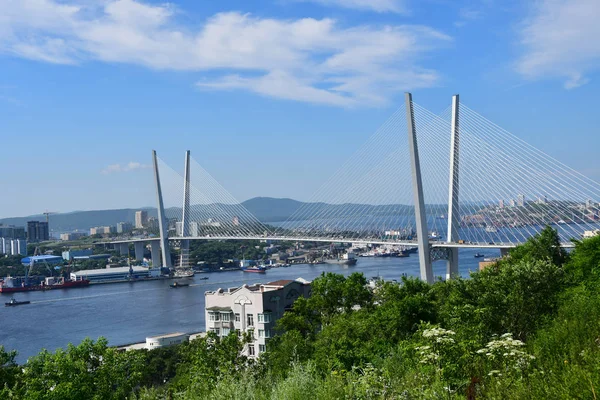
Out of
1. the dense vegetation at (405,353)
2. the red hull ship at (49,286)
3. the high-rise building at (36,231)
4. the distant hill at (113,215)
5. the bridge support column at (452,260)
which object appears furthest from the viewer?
the distant hill at (113,215)

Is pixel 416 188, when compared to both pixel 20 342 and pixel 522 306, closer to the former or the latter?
pixel 522 306

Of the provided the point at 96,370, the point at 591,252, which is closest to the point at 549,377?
the point at 96,370

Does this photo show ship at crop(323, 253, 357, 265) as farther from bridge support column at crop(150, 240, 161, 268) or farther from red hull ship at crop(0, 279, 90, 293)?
red hull ship at crop(0, 279, 90, 293)

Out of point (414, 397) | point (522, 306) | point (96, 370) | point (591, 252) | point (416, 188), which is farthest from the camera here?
point (416, 188)

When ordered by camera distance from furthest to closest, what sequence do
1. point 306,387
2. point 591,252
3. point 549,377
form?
1. point 591,252
2. point 306,387
3. point 549,377

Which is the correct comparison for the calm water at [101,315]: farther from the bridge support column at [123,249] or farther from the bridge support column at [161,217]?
the bridge support column at [123,249]

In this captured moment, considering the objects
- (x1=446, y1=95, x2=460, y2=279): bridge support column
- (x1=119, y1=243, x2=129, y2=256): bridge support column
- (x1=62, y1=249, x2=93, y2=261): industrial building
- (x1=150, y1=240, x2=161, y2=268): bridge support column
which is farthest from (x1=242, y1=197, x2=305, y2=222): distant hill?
(x1=446, y1=95, x2=460, y2=279): bridge support column

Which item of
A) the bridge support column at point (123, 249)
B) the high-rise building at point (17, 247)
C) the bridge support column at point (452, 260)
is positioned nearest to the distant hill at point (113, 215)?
the high-rise building at point (17, 247)
